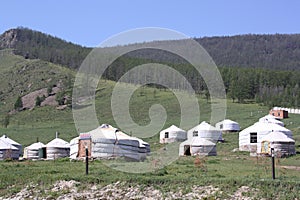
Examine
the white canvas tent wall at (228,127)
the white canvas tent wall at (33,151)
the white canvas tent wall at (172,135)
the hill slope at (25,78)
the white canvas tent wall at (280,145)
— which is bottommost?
the white canvas tent wall at (33,151)

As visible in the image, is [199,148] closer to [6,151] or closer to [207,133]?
[207,133]

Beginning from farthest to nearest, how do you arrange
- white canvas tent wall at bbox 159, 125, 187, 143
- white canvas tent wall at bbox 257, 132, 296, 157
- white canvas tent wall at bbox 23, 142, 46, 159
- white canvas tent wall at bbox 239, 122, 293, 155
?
white canvas tent wall at bbox 159, 125, 187, 143
white canvas tent wall at bbox 23, 142, 46, 159
white canvas tent wall at bbox 239, 122, 293, 155
white canvas tent wall at bbox 257, 132, 296, 157

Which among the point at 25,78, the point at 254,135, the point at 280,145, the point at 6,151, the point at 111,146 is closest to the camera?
the point at 111,146

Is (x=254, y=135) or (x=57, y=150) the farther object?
(x=254, y=135)

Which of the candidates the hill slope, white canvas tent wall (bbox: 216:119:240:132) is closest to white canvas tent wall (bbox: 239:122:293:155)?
white canvas tent wall (bbox: 216:119:240:132)

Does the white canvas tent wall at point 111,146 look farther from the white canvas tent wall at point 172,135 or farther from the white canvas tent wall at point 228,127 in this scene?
the white canvas tent wall at point 228,127

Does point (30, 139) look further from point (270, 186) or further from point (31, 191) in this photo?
point (270, 186)

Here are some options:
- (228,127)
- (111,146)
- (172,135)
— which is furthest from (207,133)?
(111,146)

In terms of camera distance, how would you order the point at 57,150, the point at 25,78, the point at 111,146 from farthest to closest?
the point at 25,78, the point at 57,150, the point at 111,146

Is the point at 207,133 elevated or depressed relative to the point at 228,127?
depressed

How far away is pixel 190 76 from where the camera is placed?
13950 cm

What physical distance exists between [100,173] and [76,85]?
99745 mm

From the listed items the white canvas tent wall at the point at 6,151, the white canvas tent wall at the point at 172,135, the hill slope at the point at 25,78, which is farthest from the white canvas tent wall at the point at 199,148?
the hill slope at the point at 25,78

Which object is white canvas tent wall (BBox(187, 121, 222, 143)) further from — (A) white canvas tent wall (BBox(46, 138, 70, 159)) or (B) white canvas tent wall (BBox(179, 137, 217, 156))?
(A) white canvas tent wall (BBox(46, 138, 70, 159))
